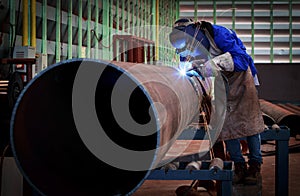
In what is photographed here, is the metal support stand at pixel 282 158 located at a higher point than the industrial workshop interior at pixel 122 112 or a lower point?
lower

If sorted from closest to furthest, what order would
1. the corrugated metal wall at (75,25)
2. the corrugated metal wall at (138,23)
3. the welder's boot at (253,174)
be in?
the welder's boot at (253,174) < the corrugated metal wall at (75,25) < the corrugated metal wall at (138,23)

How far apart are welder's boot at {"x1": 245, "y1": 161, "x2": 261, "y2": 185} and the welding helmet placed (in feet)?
2.96

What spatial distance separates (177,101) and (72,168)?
1.58 ft

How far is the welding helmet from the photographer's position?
2881 mm

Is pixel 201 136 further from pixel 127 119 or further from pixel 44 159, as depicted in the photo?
pixel 44 159

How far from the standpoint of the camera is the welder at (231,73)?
9.47 feet

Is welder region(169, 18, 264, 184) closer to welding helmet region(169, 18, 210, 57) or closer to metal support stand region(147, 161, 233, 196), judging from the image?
Answer: welding helmet region(169, 18, 210, 57)

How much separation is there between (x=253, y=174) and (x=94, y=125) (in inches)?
61.7

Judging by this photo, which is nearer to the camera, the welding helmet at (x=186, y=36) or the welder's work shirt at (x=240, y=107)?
the welding helmet at (x=186, y=36)

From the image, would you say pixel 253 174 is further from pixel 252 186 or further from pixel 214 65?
pixel 214 65

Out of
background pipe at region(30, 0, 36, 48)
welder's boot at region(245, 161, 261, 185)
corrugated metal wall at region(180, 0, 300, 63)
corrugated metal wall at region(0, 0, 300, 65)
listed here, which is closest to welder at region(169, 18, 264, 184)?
welder's boot at region(245, 161, 261, 185)

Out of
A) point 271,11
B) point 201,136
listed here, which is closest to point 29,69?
point 201,136

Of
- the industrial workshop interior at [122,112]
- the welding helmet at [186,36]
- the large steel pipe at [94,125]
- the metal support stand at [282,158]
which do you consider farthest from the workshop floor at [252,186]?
the large steel pipe at [94,125]

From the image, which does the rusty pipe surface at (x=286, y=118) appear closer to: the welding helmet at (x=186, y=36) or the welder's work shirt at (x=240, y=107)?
the welder's work shirt at (x=240, y=107)
